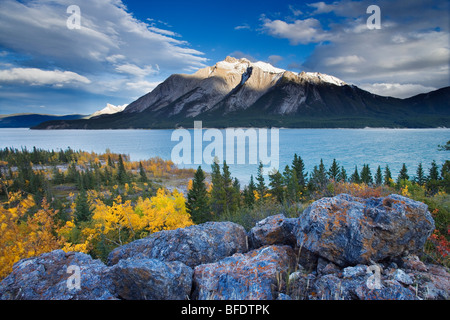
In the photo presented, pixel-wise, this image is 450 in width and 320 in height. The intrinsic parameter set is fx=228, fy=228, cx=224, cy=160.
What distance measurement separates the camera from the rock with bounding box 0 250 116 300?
15.6ft

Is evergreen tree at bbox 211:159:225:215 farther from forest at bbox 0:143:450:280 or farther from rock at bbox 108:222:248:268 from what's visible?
rock at bbox 108:222:248:268

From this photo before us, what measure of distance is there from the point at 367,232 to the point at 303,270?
1759 millimetres

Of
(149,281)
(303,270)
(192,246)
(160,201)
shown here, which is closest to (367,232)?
(303,270)

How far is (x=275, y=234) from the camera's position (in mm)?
7047

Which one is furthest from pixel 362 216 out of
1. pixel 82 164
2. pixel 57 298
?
pixel 82 164

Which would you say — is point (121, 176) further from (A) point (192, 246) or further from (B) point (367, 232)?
(B) point (367, 232)

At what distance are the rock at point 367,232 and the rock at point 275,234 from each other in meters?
1.12

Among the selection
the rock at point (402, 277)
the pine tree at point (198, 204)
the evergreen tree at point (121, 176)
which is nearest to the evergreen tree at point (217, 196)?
the pine tree at point (198, 204)

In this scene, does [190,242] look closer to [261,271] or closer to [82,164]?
[261,271]

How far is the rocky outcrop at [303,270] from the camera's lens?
4586mm

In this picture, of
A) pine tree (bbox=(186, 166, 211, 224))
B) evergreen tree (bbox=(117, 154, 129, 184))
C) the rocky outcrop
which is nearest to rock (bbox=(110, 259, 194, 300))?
the rocky outcrop

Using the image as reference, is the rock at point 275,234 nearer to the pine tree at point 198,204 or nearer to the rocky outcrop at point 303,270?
the rocky outcrop at point 303,270

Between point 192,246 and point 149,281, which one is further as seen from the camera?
point 192,246
